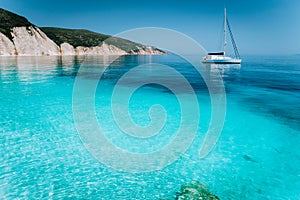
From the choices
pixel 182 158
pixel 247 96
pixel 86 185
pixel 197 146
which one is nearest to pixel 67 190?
pixel 86 185

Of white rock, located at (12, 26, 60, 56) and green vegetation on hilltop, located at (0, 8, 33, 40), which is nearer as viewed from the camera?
green vegetation on hilltop, located at (0, 8, 33, 40)

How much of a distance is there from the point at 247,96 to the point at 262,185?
756 inches

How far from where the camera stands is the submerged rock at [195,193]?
7.85 m

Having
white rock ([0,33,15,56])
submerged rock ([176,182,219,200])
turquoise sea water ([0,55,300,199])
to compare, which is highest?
white rock ([0,33,15,56])

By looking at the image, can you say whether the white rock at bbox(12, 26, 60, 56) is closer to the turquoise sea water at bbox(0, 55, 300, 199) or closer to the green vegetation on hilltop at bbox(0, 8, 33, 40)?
→ the green vegetation on hilltop at bbox(0, 8, 33, 40)

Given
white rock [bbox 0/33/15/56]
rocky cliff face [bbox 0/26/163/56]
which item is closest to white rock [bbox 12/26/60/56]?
rocky cliff face [bbox 0/26/163/56]

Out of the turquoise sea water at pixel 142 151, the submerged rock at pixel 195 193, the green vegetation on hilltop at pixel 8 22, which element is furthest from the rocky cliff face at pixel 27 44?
the submerged rock at pixel 195 193

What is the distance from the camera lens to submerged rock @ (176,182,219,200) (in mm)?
7849

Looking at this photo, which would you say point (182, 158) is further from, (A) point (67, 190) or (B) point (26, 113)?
(B) point (26, 113)

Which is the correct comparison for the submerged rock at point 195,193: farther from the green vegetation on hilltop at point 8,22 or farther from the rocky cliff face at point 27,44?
the green vegetation on hilltop at point 8,22

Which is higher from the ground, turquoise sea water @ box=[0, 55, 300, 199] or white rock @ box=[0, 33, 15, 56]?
white rock @ box=[0, 33, 15, 56]

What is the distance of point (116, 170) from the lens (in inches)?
383

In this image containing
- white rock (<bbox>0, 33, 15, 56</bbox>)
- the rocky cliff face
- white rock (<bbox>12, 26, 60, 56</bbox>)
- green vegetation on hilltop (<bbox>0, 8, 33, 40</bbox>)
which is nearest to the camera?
white rock (<bbox>0, 33, 15, 56</bbox>)

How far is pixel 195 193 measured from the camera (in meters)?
8.10
